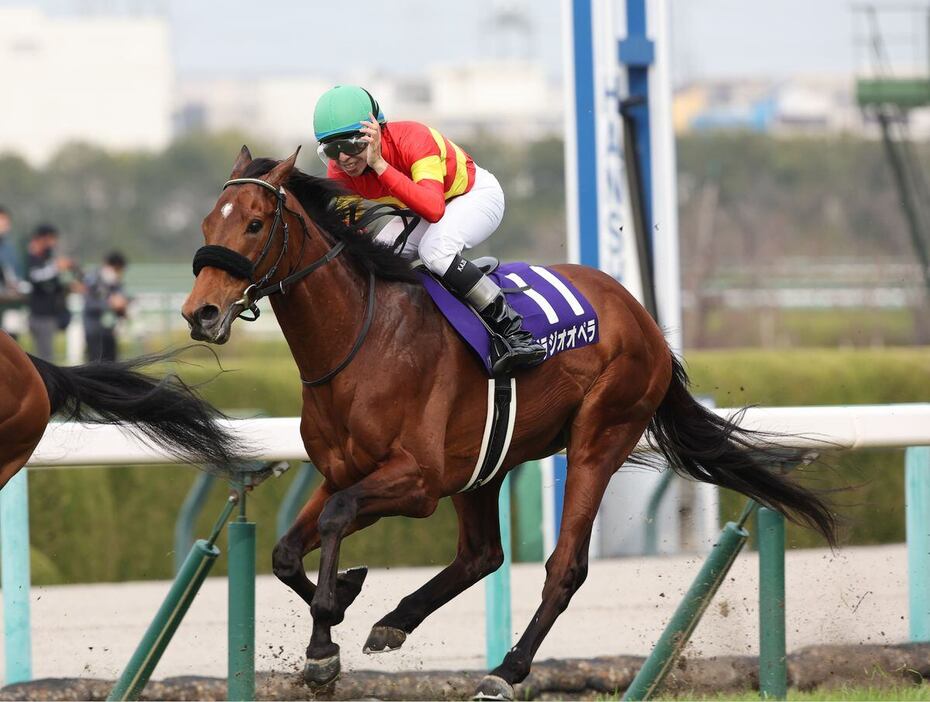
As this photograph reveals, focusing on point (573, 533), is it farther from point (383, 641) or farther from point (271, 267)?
point (271, 267)

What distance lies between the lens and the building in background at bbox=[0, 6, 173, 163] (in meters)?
62.1

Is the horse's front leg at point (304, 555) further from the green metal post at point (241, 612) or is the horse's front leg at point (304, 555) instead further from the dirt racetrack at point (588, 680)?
the dirt racetrack at point (588, 680)

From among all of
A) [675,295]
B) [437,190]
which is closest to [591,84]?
[675,295]

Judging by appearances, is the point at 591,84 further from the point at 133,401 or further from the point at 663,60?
the point at 133,401

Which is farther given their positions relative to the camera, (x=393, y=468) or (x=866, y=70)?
(x=866, y=70)

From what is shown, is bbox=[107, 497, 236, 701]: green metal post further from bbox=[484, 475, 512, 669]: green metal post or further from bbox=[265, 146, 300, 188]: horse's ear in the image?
bbox=[484, 475, 512, 669]: green metal post

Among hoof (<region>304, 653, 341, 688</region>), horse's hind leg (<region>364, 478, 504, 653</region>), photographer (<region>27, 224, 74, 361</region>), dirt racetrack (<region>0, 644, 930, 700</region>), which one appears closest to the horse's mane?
horse's hind leg (<region>364, 478, 504, 653</region>)

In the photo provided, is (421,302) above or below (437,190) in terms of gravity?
below

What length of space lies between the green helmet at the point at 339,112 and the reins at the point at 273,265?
0.23 meters

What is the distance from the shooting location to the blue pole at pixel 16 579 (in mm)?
4719

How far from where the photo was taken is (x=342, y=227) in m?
4.14

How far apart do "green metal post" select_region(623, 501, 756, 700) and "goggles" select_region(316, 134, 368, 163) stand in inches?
59.0

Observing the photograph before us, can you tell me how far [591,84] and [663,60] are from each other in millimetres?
460

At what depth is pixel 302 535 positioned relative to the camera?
12.9ft
